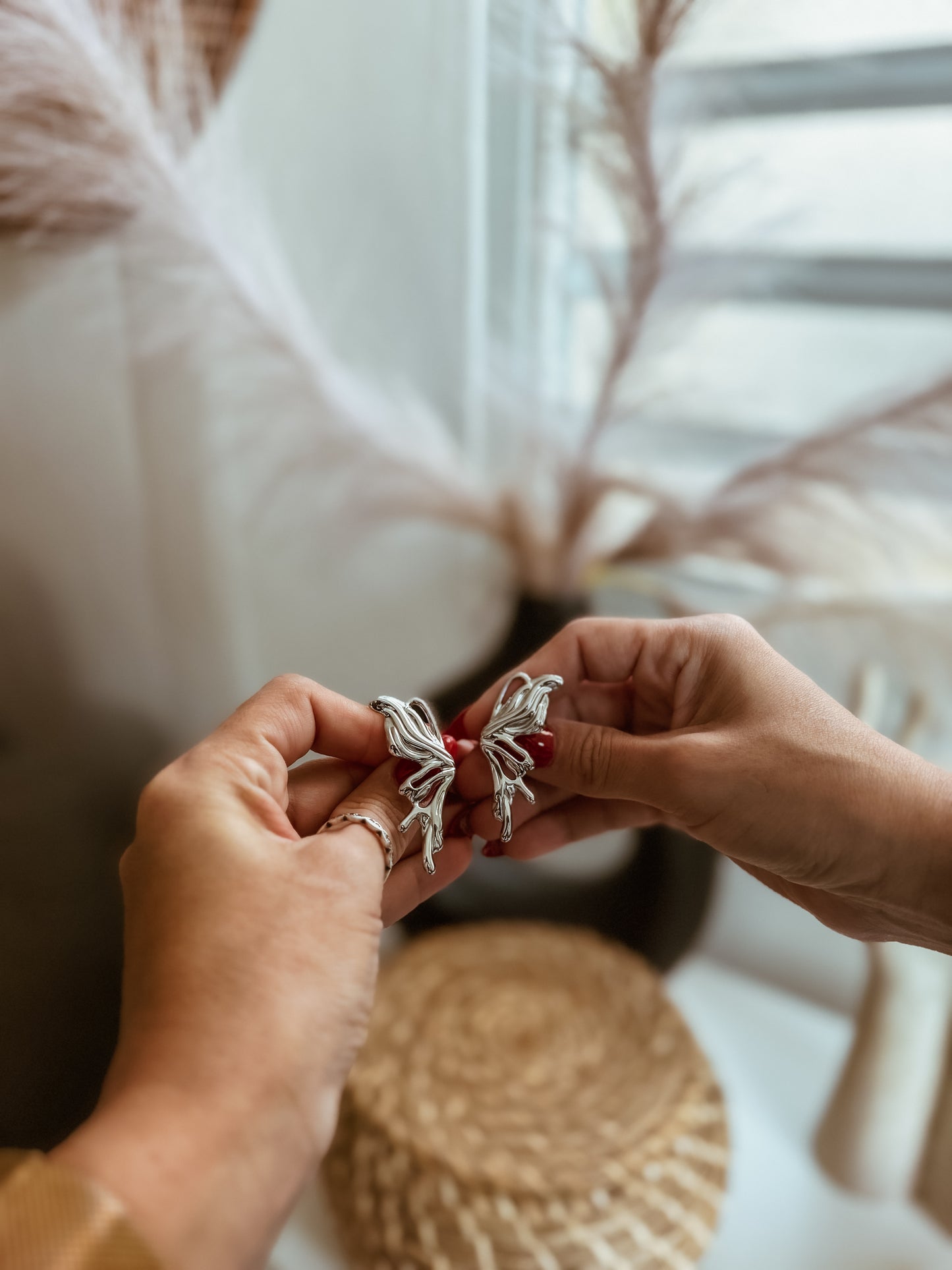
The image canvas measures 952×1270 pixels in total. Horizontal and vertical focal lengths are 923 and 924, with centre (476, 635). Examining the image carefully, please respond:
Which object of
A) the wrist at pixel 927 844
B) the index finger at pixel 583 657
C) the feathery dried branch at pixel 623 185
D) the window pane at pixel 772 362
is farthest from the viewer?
the window pane at pixel 772 362

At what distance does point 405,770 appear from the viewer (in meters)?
0.61

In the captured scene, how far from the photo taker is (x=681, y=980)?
1.29m

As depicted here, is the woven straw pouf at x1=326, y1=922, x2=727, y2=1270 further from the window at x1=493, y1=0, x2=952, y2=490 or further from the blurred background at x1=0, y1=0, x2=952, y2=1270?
the window at x1=493, y1=0, x2=952, y2=490

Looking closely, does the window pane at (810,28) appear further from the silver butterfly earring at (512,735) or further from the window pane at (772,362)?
the silver butterfly earring at (512,735)

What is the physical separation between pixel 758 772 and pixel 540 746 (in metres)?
0.14

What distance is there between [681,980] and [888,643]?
0.62 meters

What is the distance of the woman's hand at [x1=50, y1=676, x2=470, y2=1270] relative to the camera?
1.28 feet

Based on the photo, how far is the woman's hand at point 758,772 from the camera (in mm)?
530

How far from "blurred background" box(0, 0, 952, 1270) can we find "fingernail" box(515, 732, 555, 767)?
412 millimetres

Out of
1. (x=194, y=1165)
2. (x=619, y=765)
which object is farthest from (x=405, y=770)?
(x=194, y=1165)

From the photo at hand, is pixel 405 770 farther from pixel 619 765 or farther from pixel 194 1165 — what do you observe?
pixel 194 1165

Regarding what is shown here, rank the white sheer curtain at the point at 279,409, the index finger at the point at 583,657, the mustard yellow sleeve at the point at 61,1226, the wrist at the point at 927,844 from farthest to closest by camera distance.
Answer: the white sheer curtain at the point at 279,409 < the index finger at the point at 583,657 < the wrist at the point at 927,844 < the mustard yellow sleeve at the point at 61,1226

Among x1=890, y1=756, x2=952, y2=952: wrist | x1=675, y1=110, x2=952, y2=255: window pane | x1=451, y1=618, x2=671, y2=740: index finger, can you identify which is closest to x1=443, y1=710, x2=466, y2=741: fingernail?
x1=451, y1=618, x2=671, y2=740: index finger

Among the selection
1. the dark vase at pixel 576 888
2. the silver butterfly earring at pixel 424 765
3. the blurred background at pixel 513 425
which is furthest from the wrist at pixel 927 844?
the dark vase at pixel 576 888
